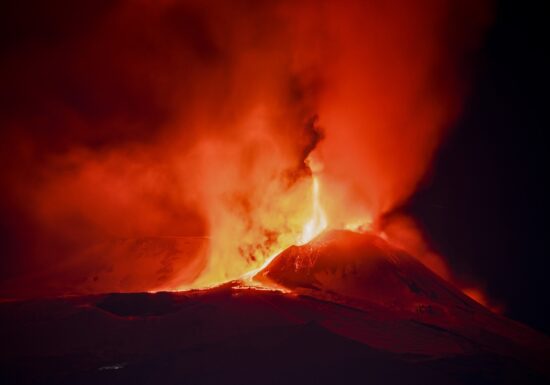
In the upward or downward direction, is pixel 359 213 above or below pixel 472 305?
above

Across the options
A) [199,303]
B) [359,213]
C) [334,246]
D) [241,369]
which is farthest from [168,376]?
[359,213]

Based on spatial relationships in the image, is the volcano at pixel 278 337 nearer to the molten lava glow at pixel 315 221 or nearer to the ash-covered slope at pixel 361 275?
the ash-covered slope at pixel 361 275

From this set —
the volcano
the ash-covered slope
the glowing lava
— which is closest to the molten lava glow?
the glowing lava

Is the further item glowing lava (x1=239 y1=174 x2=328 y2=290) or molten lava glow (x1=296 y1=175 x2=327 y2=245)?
molten lava glow (x1=296 y1=175 x2=327 y2=245)

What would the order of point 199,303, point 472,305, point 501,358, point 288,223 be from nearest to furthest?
point 501,358 < point 199,303 < point 472,305 < point 288,223

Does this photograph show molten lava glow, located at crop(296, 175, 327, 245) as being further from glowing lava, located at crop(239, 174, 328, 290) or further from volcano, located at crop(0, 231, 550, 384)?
volcano, located at crop(0, 231, 550, 384)

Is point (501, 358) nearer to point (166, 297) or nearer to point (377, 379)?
point (377, 379)

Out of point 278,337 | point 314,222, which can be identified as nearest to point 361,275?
point 314,222

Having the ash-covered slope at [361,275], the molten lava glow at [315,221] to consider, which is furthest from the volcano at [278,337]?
the molten lava glow at [315,221]
